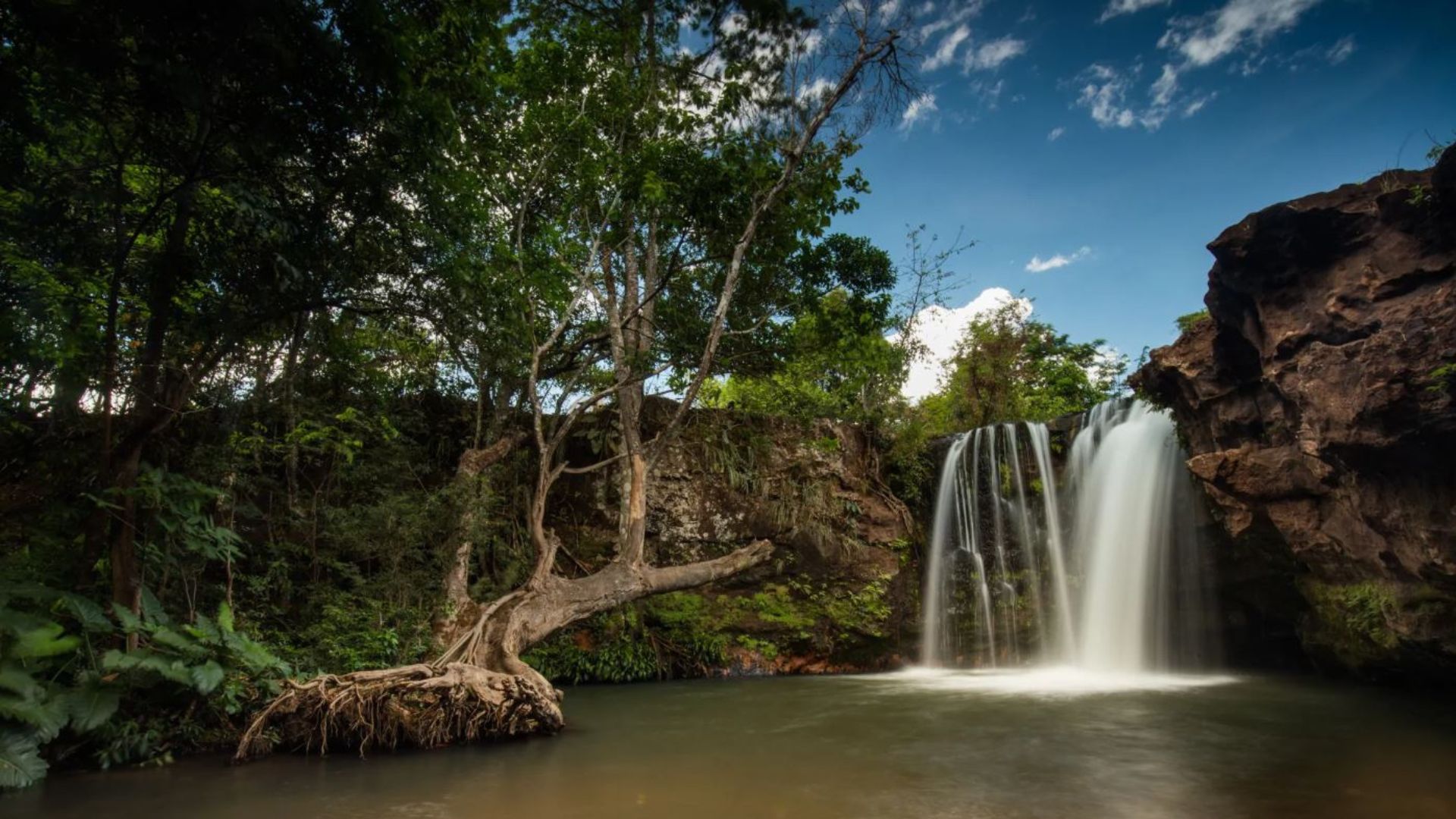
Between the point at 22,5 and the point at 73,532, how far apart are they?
14.6 feet

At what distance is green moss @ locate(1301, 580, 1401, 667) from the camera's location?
7.90m

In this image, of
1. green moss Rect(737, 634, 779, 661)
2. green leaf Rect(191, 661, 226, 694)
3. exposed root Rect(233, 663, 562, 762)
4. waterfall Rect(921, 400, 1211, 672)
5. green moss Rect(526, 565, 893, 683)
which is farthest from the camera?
green moss Rect(737, 634, 779, 661)

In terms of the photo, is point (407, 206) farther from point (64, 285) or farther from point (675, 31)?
point (675, 31)

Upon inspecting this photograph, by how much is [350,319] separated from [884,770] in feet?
24.4

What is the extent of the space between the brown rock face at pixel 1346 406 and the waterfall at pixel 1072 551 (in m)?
1.38

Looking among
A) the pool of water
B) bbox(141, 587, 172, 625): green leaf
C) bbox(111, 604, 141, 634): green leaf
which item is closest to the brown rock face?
the pool of water

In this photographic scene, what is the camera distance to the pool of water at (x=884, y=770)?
4.33 metres

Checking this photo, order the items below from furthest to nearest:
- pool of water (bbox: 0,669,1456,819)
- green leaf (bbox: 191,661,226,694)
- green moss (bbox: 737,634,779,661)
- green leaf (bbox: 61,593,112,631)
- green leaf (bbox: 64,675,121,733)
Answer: green moss (bbox: 737,634,779,661)
green leaf (bbox: 191,661,226,694)
green leaf (bbox: 61,593,112,631)
green leaf (bbox: 64,675,121,733)
pool of water (bbox: 0,669,1456,819)

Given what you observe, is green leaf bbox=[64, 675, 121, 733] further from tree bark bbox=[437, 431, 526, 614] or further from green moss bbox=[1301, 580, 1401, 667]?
green moss bbox=[1301, 580, 1401, 667]

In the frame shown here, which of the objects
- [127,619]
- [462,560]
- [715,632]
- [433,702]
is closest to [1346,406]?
[715,632]

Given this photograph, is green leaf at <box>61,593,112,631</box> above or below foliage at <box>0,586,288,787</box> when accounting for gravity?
above

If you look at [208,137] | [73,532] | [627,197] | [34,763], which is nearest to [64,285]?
[208,137]

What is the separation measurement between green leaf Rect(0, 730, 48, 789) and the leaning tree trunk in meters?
1.20

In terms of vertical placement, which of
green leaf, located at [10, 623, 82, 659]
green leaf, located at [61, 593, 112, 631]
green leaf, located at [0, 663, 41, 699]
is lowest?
green leaf, located at [0, 663, 41, 699]
